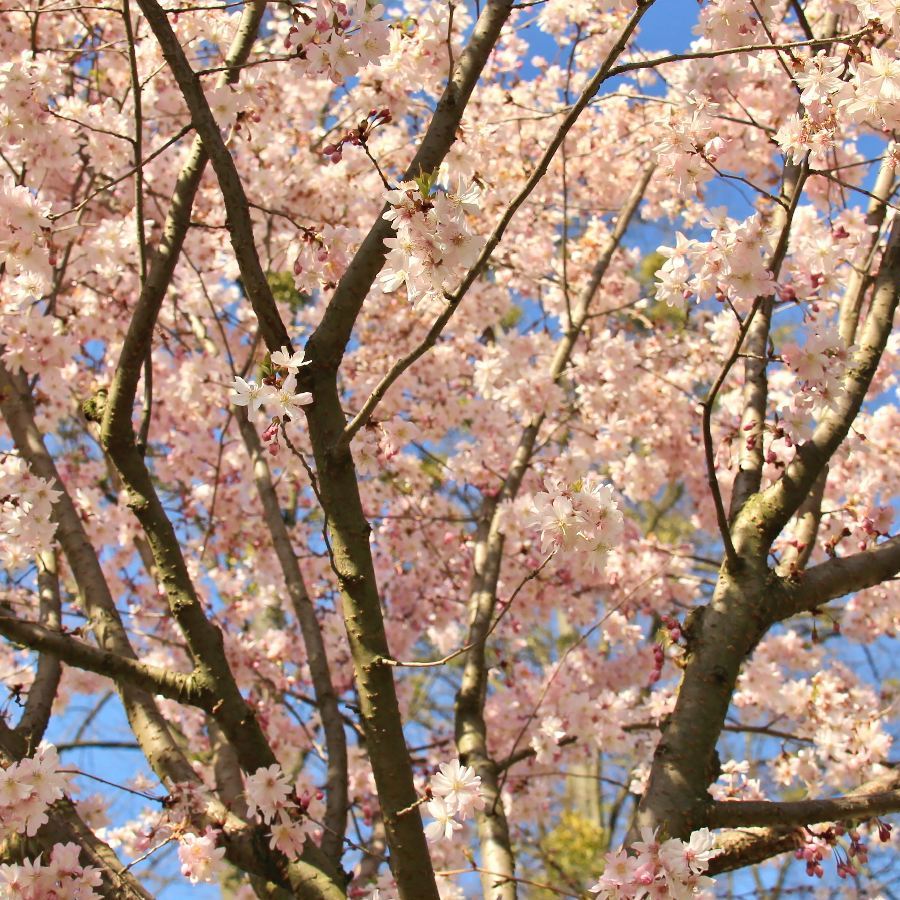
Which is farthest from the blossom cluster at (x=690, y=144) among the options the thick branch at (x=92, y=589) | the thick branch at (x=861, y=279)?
the thick branch at (x=92, y=589)

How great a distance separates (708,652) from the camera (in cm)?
239

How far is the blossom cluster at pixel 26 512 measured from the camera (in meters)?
2.99

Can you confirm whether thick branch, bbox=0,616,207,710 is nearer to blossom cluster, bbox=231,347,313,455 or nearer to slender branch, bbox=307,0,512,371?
blossom cluster, bbox=231,347,313,455

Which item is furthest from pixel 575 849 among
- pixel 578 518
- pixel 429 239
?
pixel 429 239

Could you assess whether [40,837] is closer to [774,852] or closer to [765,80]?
[774,852]

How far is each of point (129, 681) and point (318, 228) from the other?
1.30 m

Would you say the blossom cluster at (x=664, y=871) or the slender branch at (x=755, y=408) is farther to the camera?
the slender branch at (x=755, y=408)

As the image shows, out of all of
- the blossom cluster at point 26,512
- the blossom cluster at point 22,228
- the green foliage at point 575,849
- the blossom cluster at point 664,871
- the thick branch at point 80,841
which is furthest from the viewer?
the green foliage at point 575,849

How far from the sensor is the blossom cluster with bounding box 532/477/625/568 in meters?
2.02

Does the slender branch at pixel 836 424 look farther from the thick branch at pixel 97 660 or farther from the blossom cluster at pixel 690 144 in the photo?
the thick branch at pixel 97 660

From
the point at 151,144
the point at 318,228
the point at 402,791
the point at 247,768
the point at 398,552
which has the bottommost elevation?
the point at 402,791

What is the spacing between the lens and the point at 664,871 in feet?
6.14

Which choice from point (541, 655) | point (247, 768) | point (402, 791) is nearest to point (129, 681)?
point (247, 768)

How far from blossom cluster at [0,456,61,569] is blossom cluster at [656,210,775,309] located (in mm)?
2077
